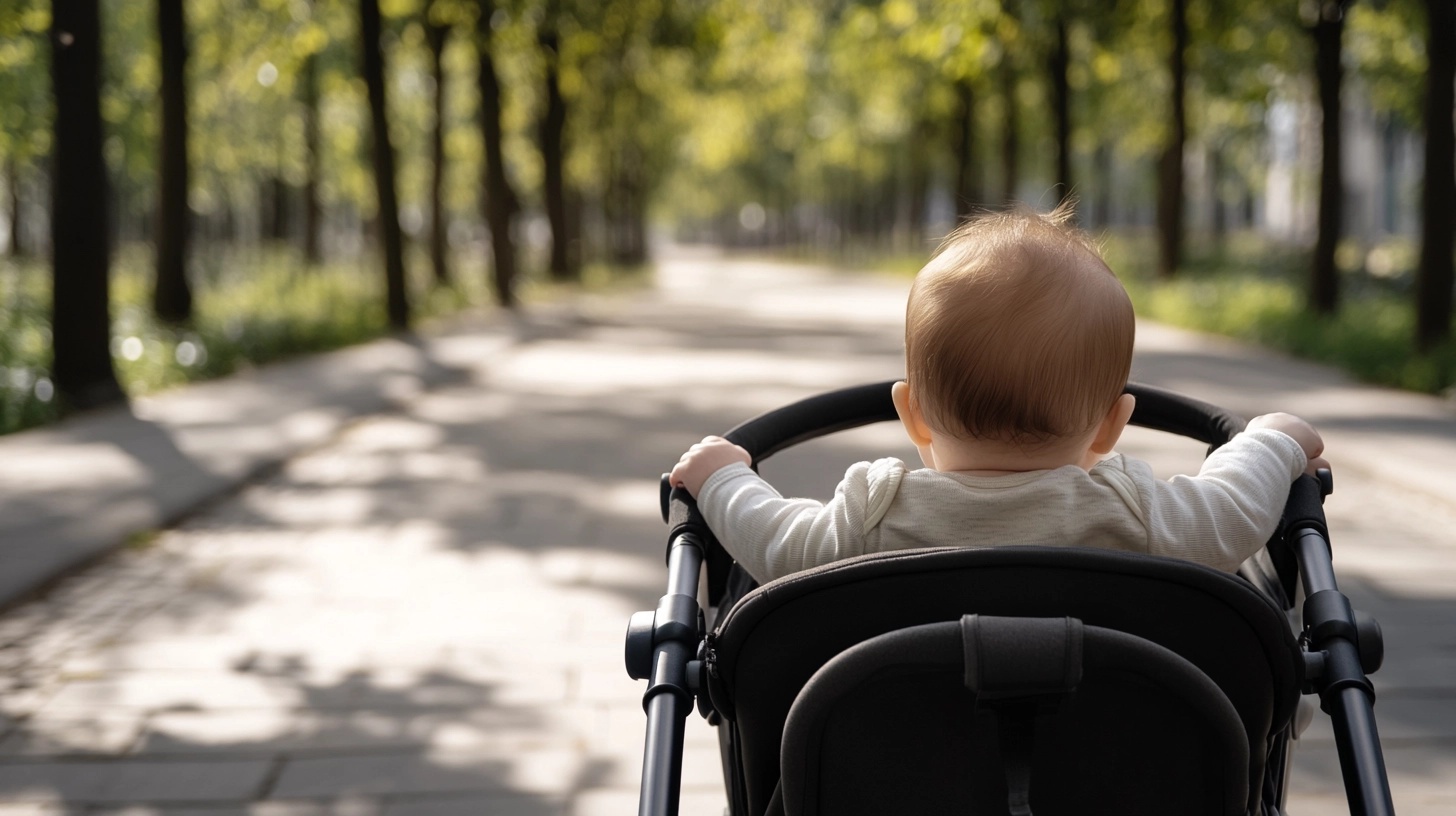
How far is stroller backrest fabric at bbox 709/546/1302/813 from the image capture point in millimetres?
1579

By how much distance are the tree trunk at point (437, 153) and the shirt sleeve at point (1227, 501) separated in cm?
2049

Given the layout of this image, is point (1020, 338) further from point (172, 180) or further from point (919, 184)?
point (919, 184)

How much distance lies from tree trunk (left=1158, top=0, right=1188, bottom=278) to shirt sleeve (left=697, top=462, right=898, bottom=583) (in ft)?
67.0

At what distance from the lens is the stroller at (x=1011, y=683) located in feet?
5.00

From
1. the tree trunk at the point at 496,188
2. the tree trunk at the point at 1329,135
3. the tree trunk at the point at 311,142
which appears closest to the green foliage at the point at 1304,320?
the tree trunk at the point at 1329,135

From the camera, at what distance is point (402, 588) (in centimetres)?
580

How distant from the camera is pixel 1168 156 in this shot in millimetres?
23422

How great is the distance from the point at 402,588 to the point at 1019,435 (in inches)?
172

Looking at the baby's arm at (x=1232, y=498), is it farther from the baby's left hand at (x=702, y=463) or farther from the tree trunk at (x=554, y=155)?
the tree trunk at (x=554, y=155)

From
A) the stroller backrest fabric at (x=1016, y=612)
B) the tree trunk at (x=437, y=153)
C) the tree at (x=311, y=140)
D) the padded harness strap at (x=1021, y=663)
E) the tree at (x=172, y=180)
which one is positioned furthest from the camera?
the tree at (x=311, y=140)

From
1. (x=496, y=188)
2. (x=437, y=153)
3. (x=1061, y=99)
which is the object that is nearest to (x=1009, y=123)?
(x=1061, y=99)

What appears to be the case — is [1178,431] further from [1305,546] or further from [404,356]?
[404,356]

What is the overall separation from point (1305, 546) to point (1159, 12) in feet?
75.8

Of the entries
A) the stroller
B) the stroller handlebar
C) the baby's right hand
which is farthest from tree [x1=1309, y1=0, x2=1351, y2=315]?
the stroller
